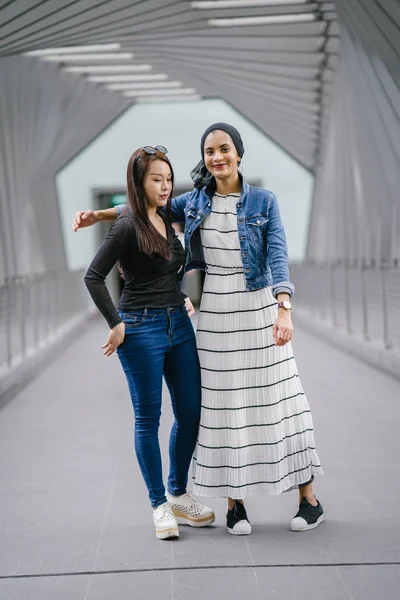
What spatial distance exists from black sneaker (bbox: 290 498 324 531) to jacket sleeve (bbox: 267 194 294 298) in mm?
965

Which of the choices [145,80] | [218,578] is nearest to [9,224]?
[145,80]

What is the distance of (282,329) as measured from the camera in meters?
3.31

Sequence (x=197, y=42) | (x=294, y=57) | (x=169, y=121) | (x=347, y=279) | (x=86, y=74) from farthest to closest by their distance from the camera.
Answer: (x=169, y=121)
(x=86, y=74)
(x=294, y=57)
(x=197, y=42)
(x=347, y=279)

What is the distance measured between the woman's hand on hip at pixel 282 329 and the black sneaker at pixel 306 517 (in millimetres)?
813

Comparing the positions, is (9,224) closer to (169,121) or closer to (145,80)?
(145,80)

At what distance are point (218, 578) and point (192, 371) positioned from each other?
2.90ft

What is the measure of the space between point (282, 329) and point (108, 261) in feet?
2.52

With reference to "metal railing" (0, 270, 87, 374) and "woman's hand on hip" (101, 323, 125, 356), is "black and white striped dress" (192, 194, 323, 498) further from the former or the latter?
"metal railing" (0, 270, 87, 374)

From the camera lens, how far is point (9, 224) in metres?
15.4

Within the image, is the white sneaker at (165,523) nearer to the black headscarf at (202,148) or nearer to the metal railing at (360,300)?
the black headscarf at (202,148)

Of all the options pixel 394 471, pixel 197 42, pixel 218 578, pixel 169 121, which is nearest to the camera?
pixel 218 578

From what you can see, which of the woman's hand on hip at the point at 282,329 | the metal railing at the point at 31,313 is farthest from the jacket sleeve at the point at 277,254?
the metal railing at the point at 31,313

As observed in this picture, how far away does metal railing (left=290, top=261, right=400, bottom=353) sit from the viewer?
884 centimetres

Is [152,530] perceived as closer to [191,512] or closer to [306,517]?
[191,512]
